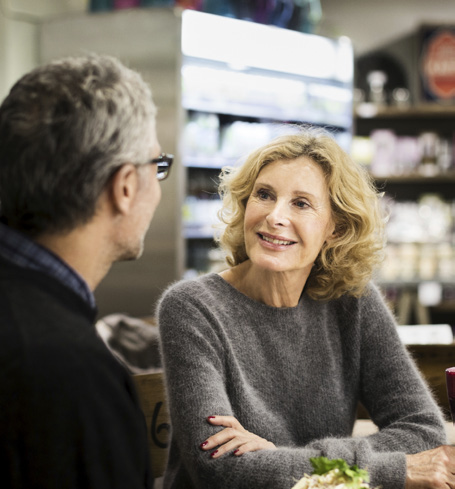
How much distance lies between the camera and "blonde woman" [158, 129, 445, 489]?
1.61 m

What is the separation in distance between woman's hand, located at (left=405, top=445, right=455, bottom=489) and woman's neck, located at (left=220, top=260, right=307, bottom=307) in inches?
21.8

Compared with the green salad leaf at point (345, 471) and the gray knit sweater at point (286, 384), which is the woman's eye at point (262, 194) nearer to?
the gray knit sweater at point (286, 384)

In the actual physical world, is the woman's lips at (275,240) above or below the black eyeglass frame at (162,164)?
below

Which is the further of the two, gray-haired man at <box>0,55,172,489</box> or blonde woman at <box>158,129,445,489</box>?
blonde woman at <box>158,129,445,489</box>

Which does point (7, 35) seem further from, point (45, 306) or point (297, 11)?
point (45, 306)

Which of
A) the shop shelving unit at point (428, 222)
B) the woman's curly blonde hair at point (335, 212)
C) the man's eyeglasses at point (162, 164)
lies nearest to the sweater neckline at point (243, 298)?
the woman's curly blonde hair at point (335, 212)

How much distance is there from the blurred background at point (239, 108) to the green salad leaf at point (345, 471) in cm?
212

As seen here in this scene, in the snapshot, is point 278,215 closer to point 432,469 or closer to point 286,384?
point 286,384

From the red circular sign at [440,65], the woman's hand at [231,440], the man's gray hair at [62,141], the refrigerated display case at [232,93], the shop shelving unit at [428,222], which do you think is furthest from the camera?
the red circular sign at [440,65]

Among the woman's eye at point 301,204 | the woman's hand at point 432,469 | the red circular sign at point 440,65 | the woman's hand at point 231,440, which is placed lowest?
the woman's hand at point 432,469

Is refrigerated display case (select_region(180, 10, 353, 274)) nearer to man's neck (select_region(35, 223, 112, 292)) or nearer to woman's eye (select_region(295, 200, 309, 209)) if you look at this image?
woman's eye (select_region(295, 200, 309, 209))

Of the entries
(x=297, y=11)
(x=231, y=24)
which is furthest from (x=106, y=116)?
(x=297, y=11)

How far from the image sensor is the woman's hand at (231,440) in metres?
1.53

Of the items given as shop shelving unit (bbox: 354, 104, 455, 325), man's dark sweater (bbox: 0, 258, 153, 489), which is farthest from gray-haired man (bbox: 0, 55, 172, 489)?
shop shelving unit (bbox: 354, 104, 455, 325)
